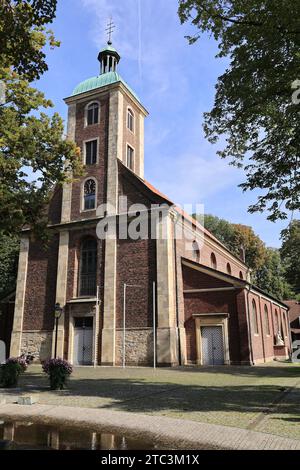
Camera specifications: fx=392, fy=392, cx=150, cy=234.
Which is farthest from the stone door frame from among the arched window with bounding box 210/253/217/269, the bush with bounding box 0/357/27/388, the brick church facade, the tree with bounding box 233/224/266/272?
the tree with bounding box 233/224/266/272

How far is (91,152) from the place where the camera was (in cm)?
2939

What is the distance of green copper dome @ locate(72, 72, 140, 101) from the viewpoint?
30234 millimetres

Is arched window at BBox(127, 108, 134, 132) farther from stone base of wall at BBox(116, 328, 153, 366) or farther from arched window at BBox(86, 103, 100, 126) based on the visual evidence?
stone base of wall at BBox(116, 328, 153, 366)

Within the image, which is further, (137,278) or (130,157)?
(130,157)

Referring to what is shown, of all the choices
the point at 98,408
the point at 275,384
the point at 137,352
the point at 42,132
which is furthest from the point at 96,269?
the point at 98,408

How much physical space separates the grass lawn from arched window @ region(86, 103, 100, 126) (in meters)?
20.7

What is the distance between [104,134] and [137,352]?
15.8 meters

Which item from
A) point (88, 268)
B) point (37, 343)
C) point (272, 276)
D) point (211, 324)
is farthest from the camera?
point (272, 276)

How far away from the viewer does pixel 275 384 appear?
14.4 meters

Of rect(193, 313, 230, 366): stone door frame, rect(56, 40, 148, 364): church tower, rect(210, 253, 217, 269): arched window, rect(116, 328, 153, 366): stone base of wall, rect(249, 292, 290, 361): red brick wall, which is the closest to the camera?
rect(116, 328, 153, 366): stone base of wall

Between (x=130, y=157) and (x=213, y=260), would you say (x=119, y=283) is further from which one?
(x=213, y=260)

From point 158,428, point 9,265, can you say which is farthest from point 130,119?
point 158,428

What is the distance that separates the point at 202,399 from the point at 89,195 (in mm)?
19917

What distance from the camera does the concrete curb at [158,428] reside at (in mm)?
6105
